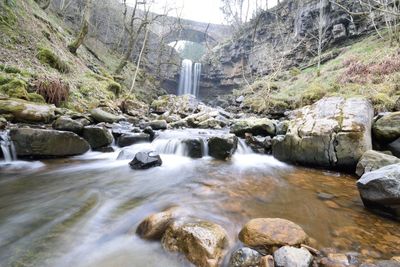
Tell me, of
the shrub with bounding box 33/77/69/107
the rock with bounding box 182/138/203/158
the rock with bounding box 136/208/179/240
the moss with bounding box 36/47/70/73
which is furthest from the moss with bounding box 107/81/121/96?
the rock with bounding box 136/208/179/240

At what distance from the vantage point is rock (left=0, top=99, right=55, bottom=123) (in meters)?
5.70

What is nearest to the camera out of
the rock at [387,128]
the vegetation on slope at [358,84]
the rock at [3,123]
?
the rock at [387,128]

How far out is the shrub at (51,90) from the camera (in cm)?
741

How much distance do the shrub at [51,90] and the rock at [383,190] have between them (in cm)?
817

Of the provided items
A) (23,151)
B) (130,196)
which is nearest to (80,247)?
(130,196)

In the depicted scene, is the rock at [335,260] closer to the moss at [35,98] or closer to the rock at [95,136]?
the rock at [95,136]

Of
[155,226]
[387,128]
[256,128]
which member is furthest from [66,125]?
[387,128]

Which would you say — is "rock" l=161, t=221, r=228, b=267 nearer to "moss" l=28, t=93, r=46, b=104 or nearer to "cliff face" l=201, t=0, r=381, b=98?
"moss" l=28, t=93, r=46, b=104

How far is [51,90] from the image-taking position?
7.61m

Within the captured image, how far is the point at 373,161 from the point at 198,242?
3639mm

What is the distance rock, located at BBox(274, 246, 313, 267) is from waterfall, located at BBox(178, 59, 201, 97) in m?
28.6

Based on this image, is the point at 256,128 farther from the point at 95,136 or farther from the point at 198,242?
the point at 198,242

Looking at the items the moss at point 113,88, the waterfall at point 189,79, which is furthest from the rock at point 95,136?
the waterfall at point 189,79

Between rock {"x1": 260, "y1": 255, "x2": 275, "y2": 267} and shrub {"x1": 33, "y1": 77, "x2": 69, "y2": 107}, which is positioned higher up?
shrub {"x1": 33, "y1": 77, "x2": 69, "y2": 107}
